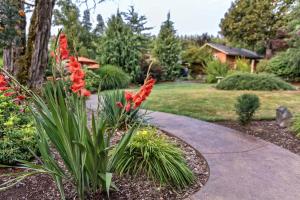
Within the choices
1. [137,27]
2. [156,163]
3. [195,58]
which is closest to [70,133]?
[156,163]

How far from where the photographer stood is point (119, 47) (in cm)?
1348

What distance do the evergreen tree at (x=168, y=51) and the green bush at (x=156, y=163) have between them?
576 inches

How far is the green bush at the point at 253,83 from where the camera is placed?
1033cm

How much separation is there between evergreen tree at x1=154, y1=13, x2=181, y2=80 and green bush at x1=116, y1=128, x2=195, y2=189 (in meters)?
14.6

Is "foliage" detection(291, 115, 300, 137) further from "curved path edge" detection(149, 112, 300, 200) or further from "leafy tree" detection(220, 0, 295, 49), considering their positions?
"leafy tree" detection(220, 0, 295, 49)

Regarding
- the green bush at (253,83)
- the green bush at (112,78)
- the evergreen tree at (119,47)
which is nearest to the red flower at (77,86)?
the green bush at (112,78)

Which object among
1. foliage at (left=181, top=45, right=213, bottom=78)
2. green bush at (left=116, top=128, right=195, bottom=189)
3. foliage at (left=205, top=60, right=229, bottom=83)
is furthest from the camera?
foliage at (left=181, top=45, right=213, bottom=78)

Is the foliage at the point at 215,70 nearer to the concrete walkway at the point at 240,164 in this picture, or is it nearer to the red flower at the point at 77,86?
the concrete walkway at the point at 240,164

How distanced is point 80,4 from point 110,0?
98cm

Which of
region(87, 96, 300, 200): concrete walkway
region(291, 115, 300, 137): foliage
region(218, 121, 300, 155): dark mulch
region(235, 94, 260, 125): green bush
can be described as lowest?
region(87, 96, 300, 200): concrete walkway

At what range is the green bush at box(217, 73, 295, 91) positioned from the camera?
33.9ft

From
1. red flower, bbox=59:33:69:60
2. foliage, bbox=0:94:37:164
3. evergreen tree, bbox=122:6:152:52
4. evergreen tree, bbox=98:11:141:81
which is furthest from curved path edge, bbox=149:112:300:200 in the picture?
evergreen tree, bbox=122:6:152:52

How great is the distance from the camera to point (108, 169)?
217cm

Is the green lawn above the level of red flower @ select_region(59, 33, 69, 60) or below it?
below
